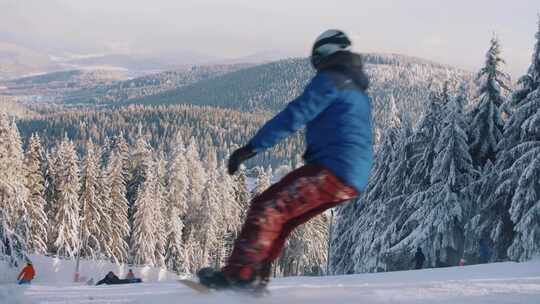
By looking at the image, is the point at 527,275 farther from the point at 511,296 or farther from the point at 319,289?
the point at 319,289

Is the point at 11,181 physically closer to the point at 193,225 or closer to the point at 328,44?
the point at 328,44

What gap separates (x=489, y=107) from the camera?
2342cm

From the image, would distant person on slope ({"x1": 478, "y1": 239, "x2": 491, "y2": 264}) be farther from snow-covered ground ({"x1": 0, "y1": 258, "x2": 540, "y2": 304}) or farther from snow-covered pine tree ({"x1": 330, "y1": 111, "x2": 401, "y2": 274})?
snow-covered ground ({"x1": 0, "y1": 258, "x2": 540, "y2": 304})

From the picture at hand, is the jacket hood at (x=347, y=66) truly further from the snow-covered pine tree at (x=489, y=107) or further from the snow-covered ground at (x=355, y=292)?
the snow-covered pine tree at (x=489, y=107)

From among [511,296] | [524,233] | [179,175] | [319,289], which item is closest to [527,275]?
[511,296]

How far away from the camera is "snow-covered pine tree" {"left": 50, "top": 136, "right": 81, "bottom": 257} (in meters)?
41.8

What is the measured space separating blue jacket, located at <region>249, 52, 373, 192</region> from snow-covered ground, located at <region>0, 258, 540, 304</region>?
3.94 ft

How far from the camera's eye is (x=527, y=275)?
7039mm

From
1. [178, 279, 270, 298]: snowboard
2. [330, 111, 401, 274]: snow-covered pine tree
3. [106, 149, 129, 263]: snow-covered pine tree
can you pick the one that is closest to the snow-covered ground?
[178, 279, 270, 298]: snowboard

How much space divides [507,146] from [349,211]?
43.2 ft

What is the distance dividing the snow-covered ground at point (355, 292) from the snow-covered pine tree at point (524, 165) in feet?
37.4

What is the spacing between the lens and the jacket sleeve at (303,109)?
15.2 feet

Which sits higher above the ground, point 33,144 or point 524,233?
point 33,144

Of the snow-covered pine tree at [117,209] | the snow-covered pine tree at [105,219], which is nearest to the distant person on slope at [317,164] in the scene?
the snow-covered pine tree at [105,219]
